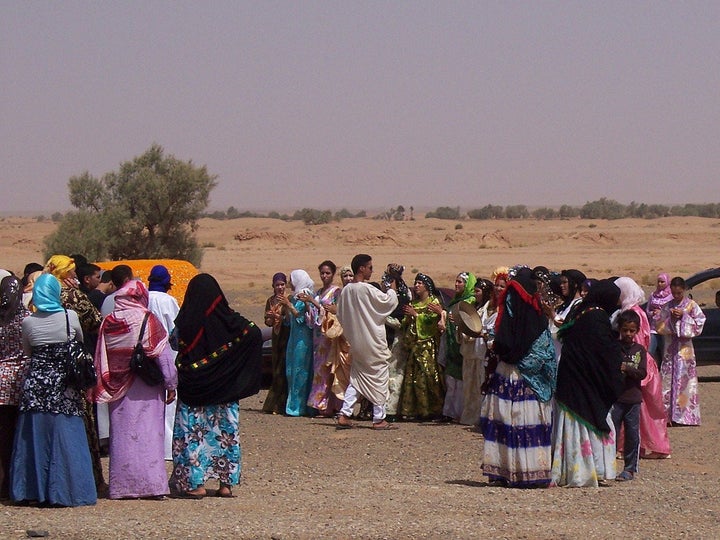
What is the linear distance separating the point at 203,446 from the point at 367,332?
3891 millimetres

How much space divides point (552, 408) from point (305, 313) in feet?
15.1

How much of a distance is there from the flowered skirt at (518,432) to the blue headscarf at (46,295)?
3.29m

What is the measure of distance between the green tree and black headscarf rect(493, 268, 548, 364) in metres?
30.8

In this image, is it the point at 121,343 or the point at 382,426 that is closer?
the point at 121,343

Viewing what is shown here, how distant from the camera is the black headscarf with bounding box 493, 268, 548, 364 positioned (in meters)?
9.27

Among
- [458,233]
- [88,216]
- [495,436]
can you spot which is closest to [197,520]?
[495,436]

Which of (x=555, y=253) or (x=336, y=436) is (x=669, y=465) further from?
(x=555, y=253)

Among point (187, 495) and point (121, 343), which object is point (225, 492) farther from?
point (121, 343)

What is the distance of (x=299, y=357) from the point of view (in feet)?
44.9

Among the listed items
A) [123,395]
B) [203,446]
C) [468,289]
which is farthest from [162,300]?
[468,289]

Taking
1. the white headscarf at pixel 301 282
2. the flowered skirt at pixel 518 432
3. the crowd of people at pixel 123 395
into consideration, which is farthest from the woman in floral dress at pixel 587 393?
the white headscarf at pixel 301 282

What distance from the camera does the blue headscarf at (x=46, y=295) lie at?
8359mm

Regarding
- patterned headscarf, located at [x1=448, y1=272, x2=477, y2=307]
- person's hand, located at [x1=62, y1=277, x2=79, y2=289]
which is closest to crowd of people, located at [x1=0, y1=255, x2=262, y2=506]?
person's hand, located at [x1=62, y1=277, x2=79, y2=289]

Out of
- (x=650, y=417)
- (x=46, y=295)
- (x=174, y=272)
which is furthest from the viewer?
(x=174, y=272)
